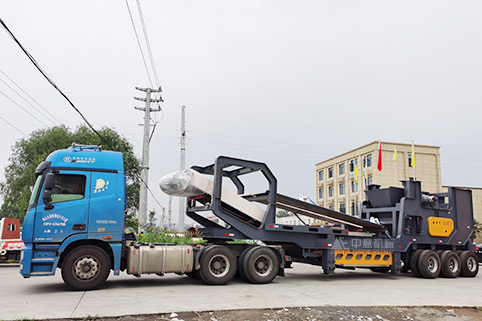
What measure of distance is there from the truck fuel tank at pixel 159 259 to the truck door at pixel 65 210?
136 centimetres

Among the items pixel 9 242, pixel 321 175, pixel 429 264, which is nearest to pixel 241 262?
pixel 429 264

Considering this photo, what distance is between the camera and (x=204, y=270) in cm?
1041

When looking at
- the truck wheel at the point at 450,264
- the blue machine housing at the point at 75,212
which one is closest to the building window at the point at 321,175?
the truck wheel at the point at 450,264

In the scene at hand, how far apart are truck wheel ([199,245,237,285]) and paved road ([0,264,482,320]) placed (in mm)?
277

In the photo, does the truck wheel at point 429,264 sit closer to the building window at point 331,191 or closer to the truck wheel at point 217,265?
the truck wheel at point 217,265

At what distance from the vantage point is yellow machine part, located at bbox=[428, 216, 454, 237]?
13.9m

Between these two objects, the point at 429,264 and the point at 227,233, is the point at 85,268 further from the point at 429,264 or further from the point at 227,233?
the point at 429,264

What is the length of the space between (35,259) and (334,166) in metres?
59.2

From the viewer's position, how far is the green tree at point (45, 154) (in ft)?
100.0

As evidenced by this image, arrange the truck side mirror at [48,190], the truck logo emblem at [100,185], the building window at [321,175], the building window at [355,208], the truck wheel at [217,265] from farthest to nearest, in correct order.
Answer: the building window at [321,175]
the building window at [355,208]
the truck wheel at [217,265]
the truck logo emblem at [100,185]
the truck side mirror at [48,190]

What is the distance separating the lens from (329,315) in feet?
23.5

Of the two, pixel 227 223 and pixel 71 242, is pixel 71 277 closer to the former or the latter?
pixel 71 242

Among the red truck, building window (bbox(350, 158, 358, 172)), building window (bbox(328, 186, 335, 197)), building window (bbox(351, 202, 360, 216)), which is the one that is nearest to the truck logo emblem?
the red truck

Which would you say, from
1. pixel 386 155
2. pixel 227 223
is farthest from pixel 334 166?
pixel 227 223
